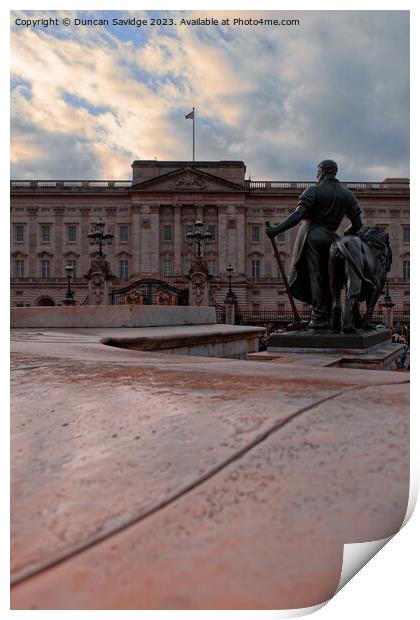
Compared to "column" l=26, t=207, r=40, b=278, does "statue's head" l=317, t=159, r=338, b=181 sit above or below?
below

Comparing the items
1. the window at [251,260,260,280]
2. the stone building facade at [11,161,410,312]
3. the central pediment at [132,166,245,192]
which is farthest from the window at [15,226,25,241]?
the window at [251,260,260,280]

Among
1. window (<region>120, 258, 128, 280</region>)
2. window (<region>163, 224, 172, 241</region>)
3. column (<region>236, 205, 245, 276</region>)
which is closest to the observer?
column (<region>236, 205, 245, 276</region>)

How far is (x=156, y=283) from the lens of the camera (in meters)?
20.8

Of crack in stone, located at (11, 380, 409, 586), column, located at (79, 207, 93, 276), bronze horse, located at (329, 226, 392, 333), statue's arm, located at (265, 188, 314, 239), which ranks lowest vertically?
crack in stone, located at (11, 380, 409, 586)

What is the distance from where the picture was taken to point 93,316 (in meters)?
8.05

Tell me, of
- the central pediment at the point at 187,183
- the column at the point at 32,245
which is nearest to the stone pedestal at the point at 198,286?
the central pediment at the point at 187,183

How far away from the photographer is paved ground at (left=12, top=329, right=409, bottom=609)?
0.68 meters

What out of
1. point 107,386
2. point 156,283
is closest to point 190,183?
point 156,283

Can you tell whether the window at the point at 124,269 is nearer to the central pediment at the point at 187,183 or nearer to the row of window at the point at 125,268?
the row of window at the point at 125,268

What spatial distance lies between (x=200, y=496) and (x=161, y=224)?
1719 inches

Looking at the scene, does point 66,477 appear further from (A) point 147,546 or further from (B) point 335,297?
(B) point 335,297

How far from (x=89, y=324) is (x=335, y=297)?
4.81 m

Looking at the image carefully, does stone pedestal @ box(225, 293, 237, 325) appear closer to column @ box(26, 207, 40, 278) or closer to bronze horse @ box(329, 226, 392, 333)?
bronze horse @ box(329, 226, 392, 333)

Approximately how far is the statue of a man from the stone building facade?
37.1 m
